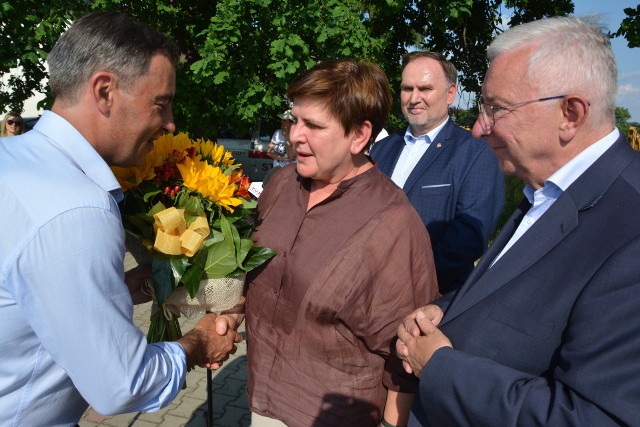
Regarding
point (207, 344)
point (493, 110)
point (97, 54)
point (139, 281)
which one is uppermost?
point (97, 54)

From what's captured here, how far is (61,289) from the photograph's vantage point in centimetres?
125

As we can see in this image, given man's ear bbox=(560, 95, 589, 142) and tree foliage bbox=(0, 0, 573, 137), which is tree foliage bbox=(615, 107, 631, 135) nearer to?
man's ear bbox=(560, 95, 589, 142)

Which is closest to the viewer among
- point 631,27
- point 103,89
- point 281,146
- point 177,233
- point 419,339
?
point 103,89

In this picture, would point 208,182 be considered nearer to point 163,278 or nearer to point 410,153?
point 163,278

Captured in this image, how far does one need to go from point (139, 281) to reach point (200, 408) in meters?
2.18

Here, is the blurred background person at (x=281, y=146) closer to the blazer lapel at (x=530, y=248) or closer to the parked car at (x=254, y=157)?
the blazer lapel at (x=530, y=248)

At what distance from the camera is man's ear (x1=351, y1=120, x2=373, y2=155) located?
2209mm

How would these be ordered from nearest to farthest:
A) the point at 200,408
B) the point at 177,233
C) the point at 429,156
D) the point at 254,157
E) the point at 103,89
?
1. the point at 103,89
2. the point at 177,233
3. the point at 429,156
4. the point at 200,408
5. the point at 254,157

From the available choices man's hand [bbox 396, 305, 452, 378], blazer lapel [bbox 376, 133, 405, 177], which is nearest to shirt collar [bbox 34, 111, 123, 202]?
man's hand [bbox 396, 305, 452, 378]

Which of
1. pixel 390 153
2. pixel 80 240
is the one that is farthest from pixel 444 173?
pixel 80 240

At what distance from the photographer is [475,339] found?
1.51 meters

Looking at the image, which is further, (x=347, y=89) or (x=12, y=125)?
(x=12, y=125)

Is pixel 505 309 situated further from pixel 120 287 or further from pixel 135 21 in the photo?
pixel 135 21

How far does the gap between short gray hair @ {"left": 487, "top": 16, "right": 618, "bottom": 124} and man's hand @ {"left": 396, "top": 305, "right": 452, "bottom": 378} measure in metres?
0.79
